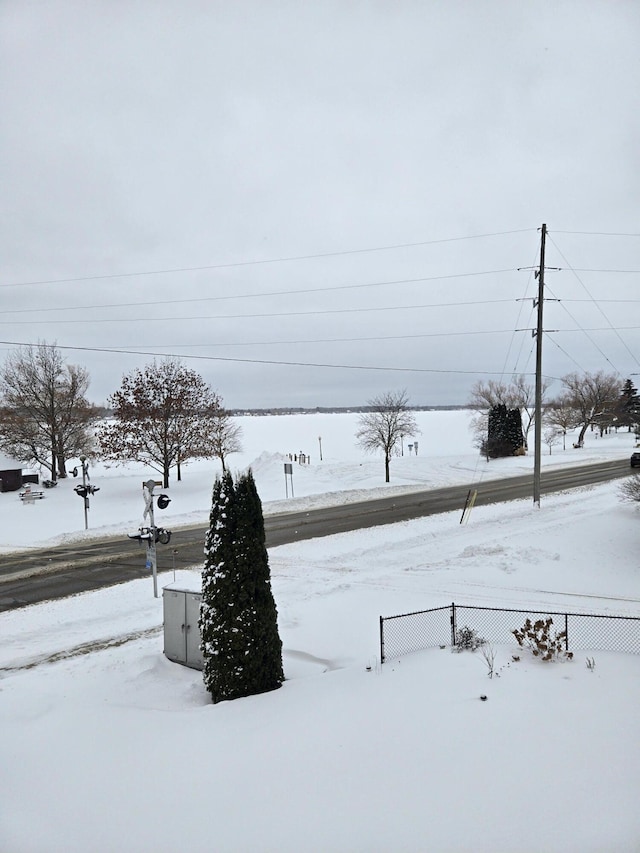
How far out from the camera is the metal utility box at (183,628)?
33.1ft

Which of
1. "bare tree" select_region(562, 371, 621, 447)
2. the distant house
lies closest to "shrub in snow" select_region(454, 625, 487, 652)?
the distant house

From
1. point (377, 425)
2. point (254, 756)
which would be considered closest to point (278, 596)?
point (254, 756)

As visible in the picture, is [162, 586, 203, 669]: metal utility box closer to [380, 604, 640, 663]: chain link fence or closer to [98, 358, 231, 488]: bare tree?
[380, 604, 640, 663]: chain link fence

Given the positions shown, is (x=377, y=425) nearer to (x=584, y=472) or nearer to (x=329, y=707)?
(x=584, y=472)

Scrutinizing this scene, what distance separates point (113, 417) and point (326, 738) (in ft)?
110

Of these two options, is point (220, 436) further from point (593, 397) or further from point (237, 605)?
point (593, 397)

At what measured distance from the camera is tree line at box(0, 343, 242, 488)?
33.6m

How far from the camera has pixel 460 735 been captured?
6684 millimetres

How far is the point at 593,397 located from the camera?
6506 centimetres

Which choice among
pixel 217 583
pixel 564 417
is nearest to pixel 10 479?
pixel 217 583

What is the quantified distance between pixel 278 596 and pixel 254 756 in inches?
301

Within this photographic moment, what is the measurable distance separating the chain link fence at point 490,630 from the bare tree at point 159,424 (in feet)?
81.3

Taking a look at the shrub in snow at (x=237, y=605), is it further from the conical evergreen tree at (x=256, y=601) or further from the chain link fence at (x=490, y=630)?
the chain link fence at (x=490, y=630)

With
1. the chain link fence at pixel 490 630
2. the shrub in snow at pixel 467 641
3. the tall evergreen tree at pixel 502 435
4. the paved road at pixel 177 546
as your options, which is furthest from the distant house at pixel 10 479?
the tall evergreen tree at pixel 502 435
